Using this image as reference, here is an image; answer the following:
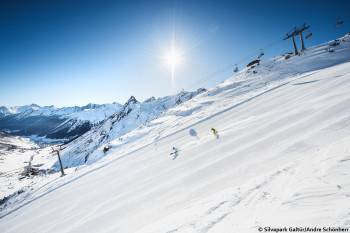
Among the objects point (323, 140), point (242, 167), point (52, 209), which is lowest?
point (52, 209)

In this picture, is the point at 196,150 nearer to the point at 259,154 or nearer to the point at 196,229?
the point at 259,154

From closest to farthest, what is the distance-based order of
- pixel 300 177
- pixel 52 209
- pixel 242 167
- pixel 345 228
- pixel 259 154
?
pixel 345 228
pixel 300 177
pixel 242 167
pixel 259 154
pixel 52 209

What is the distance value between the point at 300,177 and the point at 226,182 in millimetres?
2267

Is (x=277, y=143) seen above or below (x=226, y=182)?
above

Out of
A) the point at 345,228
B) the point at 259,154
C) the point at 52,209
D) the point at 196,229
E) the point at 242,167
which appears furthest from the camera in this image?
the point at 52,209

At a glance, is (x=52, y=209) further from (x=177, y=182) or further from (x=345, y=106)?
(x=345, y=106)

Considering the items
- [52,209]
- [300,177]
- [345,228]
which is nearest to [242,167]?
[300,177]

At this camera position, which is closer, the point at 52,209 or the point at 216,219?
the point at 216,219

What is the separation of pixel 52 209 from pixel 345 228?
1386 cm

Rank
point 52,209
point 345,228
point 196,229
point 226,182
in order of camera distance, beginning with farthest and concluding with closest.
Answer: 1. point 52,209
2. point 226,182
3. point 196,229
4. point 345,228

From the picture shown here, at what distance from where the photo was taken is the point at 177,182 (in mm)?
6199

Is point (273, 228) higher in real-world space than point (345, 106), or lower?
lower

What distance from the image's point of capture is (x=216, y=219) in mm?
3535

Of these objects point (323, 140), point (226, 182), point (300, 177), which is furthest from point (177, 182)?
point (323, 140)
